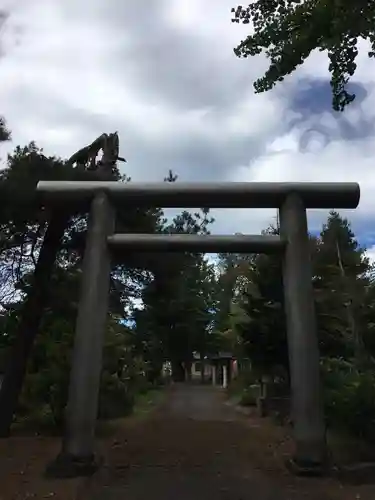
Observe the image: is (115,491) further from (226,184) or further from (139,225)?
(139,225)

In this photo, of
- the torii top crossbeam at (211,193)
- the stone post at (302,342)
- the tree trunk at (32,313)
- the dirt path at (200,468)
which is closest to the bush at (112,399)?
the dirt path at (200,468)

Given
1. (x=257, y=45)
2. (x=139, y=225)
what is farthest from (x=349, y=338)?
(x=257, y=45)

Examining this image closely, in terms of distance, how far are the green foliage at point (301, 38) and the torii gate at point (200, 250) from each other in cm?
228

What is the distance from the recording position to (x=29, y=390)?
12.3 m

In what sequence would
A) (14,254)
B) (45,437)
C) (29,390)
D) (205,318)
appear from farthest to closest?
(205,318), (29,390), (14,254), (45,437)

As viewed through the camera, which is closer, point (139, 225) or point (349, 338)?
point (139, 225)

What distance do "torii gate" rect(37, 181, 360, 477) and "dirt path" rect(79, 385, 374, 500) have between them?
51 centimetres

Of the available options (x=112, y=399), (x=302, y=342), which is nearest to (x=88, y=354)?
(x=302, y=342)

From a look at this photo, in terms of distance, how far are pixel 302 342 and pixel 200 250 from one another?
6.83 ft

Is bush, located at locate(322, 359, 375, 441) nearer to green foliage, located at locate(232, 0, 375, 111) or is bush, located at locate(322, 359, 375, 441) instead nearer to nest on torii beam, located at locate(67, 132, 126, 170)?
green foliage, located at locate(232, 0, 375, 111)

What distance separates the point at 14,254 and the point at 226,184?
5.26m

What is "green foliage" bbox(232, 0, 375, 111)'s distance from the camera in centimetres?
540

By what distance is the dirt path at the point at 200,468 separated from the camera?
6324 millimetres

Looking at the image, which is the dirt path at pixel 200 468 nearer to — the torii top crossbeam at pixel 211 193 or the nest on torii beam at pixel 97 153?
the torii top crossbeam at pixel 211 193
